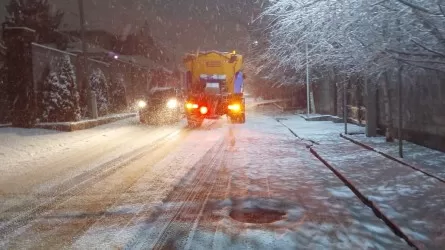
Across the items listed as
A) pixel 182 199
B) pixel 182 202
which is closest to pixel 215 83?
pixel 182 199

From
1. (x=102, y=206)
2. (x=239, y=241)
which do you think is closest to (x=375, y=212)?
(x=239, y=241)

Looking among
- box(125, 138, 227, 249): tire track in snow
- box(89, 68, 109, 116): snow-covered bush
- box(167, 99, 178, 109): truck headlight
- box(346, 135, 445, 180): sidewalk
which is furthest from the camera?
box(89, 68, 109, 116): snow-covered bush

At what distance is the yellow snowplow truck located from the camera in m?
22.1

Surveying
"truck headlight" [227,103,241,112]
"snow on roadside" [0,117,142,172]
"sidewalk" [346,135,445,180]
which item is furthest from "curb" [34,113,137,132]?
"sidewalk" [346,135,445,180]

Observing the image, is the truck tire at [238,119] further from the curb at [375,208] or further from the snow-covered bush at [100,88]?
the curb at [375,208]

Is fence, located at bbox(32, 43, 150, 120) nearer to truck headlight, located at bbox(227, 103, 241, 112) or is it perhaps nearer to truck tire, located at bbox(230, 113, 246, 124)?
truck headlight, located at bbox(227, 103, 241, 112)

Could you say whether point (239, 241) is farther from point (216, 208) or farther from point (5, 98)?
point (5, 98)

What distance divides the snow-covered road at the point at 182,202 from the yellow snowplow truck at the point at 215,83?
28.9ft

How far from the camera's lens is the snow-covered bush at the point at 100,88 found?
29078 mm

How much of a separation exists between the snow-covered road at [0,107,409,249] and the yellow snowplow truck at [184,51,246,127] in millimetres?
8804

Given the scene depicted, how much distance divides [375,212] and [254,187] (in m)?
2.36

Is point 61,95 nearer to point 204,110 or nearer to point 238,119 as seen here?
point 204,110

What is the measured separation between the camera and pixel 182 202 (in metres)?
7.10

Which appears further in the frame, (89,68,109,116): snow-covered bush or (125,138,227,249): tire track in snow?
(89,68,109,116): snow-covered bush
